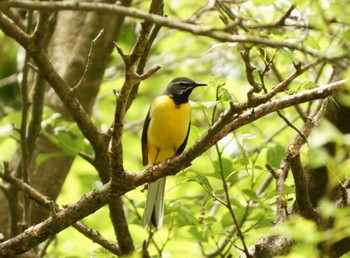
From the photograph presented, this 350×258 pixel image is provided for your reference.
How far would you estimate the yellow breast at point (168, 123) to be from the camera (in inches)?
231

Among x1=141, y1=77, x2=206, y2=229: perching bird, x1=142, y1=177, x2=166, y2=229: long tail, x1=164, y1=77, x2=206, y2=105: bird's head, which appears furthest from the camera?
x1=164, y1=77, x2=206, y2=105: bird's head

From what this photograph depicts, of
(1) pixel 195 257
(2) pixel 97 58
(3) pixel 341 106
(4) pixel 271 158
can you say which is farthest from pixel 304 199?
(2) pixel 97 58

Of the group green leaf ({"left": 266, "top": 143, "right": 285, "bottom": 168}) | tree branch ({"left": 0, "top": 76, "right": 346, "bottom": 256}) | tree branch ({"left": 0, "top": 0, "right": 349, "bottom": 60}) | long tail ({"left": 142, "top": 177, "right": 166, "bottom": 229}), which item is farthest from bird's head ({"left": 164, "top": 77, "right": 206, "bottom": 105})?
tree branch ({"left": 0, "top": 0, "right": 349, "bottom": 60})

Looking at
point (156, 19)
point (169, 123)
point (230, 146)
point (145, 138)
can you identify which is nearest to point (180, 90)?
point (169, 123)

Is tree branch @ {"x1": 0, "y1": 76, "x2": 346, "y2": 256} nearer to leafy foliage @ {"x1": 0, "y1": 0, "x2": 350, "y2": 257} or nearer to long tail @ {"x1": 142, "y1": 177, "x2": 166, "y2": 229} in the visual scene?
leafy foliage @ {"x1": 0, "y1": 0, "x2": 350, "y2": 257}

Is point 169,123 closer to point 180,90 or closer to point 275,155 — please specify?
point 180,90

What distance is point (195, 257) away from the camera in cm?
505

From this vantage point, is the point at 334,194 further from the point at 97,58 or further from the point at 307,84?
the point at 97,58

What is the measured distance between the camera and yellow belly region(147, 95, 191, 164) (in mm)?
5867

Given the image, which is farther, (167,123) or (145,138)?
(145,138)

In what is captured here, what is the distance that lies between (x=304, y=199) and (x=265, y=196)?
→ 0.62 metres

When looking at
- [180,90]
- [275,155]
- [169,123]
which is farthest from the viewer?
A: [180,90]

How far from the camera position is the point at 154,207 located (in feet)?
16.4

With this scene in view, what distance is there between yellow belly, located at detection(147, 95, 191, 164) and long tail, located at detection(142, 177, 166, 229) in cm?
54
